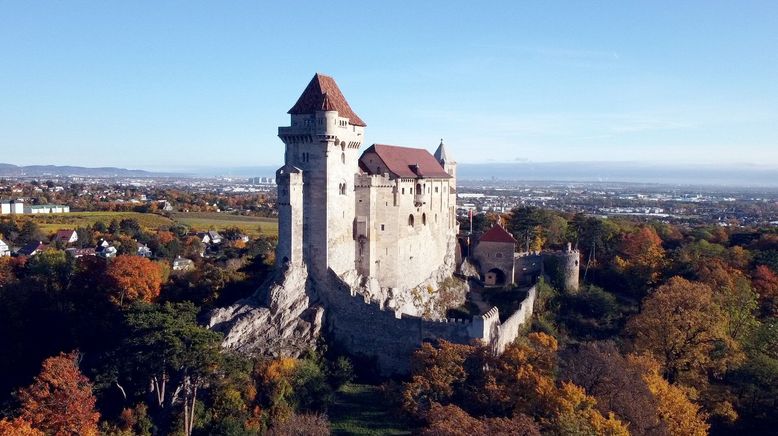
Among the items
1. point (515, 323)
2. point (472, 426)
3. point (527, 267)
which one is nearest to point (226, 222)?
point (527, 267)

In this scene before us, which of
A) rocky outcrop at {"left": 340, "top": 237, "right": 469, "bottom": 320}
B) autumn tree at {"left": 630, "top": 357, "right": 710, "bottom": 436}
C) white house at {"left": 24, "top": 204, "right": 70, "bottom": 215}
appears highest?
white house at {"left": 24, "top": 204, "right": 70, "bottom": 215}

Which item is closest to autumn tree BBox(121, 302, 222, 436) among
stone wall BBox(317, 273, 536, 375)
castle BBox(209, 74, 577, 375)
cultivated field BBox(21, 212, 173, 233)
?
castle BBox(209, 74, 577, 375)

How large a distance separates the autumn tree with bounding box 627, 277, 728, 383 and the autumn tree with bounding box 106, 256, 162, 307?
3120 centimetres

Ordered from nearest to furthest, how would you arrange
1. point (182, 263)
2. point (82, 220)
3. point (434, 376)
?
point (434, 376) → point (182, 263) → point (82, 220)

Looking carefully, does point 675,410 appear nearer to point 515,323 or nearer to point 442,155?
point 515,323

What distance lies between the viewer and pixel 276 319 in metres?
38.1

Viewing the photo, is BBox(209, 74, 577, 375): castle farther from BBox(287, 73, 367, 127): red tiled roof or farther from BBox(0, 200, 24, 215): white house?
BBox(0, 200, 24, 215): white house

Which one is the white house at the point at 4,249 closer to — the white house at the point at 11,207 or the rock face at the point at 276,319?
the white house at the point at 11,207

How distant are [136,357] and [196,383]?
10.9 feet

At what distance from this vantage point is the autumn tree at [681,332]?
3694 cm

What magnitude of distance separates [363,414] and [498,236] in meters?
24.3

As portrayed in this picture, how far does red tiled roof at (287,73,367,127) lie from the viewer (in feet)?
130

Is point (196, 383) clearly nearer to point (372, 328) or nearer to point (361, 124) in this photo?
point (372, 328)

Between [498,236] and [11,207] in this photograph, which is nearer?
[498,236]
